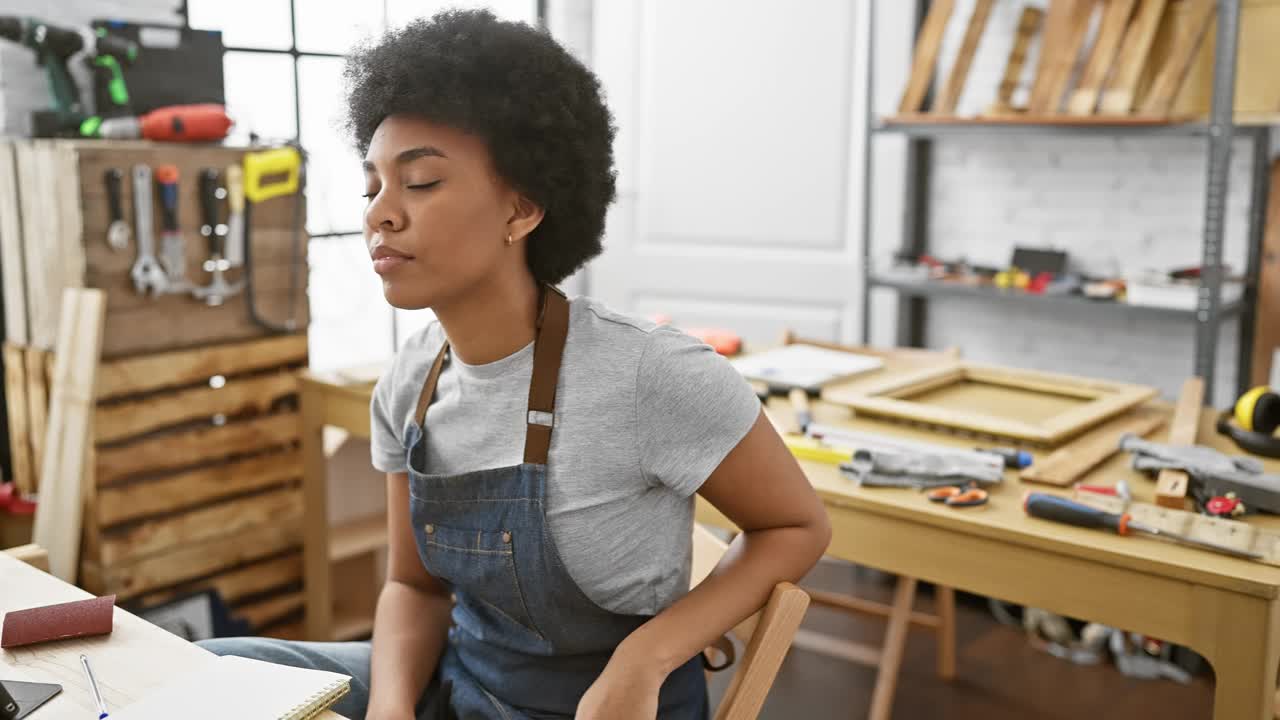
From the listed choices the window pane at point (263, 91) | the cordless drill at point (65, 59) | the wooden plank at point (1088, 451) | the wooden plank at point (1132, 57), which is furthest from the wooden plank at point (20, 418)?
the wooden plank at point (1132, 57)

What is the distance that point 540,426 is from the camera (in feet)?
4.55

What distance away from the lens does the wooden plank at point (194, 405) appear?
102 inches

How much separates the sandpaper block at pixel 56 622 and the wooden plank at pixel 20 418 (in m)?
1.59

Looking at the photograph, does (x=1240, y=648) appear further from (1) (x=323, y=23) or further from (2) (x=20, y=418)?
(1) (x=323, y=23)

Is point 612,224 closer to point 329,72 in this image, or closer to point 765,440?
point 329,72

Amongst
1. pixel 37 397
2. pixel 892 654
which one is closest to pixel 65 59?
pixel 37 397

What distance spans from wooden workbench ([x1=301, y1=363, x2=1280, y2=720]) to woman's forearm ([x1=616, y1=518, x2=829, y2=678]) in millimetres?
444

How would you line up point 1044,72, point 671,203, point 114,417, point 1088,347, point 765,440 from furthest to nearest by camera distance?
point 671,203 → point 1088,347 → point 1044,72 → point 114,417 → point 765,440

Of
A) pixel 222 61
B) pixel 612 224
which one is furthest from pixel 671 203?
pixel 222 61

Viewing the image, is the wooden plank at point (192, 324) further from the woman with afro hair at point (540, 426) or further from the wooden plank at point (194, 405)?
the woman with afro hair at point (540, 426)

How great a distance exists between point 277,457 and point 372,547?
334mm

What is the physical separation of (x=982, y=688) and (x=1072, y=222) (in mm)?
1742

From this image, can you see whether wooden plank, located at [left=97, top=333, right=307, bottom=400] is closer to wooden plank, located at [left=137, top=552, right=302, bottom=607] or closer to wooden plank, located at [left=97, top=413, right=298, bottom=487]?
wooden plank, located at [left=97, top=413, right=298, bottom=487]

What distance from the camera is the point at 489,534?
1.42 meters
